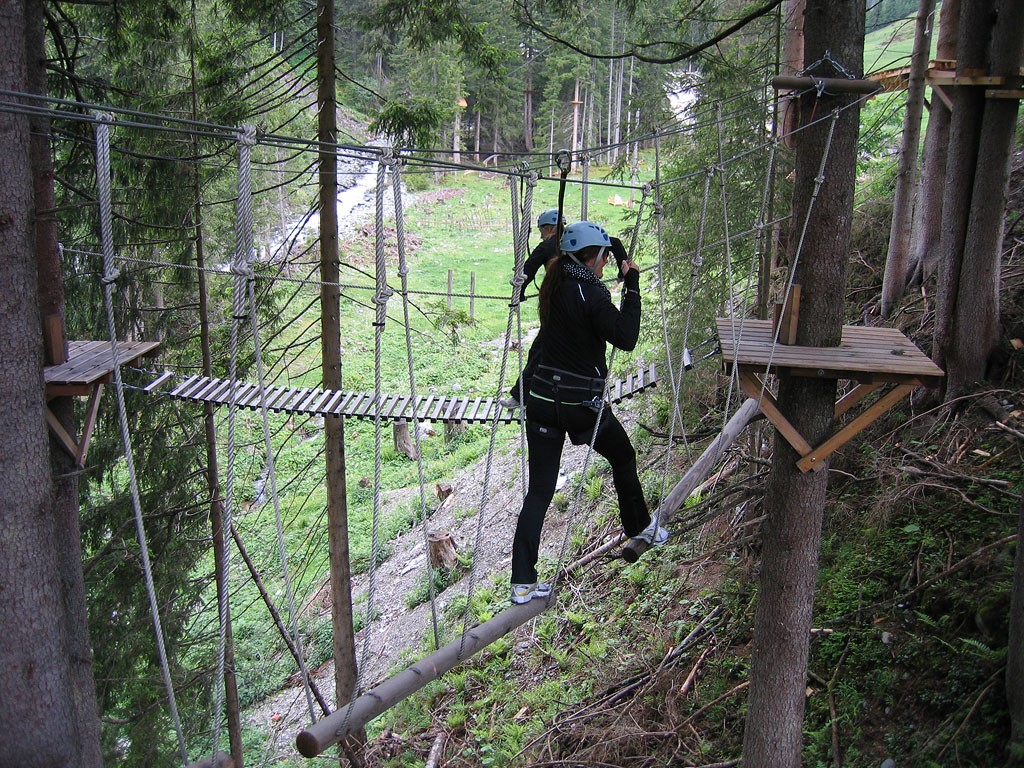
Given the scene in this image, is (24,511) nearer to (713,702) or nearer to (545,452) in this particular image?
(545,452)

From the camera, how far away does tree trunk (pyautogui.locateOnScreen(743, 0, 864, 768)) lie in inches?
109

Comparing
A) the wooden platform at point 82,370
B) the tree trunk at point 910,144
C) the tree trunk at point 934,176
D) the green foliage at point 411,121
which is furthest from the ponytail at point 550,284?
the tree trunk at point 934,176

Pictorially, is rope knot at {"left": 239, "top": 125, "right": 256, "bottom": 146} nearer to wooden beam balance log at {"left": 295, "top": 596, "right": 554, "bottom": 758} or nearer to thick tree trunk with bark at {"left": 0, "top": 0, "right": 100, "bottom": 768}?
thick tree trunk with bark at {"left": 0, "top": 0, "right": 100, "bottom": 768}

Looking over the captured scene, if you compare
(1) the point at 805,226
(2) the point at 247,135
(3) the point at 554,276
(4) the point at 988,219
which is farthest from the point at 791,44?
(2) the point at 247,135

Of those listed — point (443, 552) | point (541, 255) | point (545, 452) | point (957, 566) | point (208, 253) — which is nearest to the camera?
point (545, 452)

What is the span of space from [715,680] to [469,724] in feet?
6.35

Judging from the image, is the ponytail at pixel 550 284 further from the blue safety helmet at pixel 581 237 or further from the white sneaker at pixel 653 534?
the white sneaker at pixel 653 534

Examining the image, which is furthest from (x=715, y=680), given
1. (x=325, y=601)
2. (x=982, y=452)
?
(x=325, y=601)

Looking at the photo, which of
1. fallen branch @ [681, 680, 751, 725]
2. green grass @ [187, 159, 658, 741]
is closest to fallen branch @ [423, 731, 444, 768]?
green grass @ [187, 159, 658, 741]

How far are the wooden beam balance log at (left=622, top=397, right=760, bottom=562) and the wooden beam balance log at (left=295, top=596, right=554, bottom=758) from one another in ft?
1.13

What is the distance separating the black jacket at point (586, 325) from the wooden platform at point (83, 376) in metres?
1.48

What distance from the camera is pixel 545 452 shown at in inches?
113

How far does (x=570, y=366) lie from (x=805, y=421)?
84 cm

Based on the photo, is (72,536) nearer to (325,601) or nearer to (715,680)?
(715,680)
